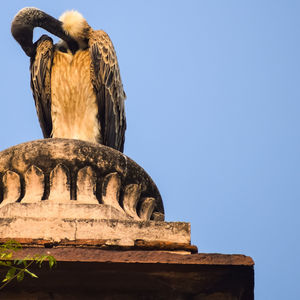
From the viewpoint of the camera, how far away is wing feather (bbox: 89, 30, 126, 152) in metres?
9.65

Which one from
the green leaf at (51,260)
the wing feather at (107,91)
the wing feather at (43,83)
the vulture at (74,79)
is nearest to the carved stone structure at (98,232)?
the green leaf at (51,260)

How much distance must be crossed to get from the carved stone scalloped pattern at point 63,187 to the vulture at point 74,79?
1.72m

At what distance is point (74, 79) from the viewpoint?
1001 centimetres

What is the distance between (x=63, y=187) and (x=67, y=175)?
12cm

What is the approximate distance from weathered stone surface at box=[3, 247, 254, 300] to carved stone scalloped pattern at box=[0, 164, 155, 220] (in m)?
1.28

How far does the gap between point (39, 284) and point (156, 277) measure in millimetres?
808

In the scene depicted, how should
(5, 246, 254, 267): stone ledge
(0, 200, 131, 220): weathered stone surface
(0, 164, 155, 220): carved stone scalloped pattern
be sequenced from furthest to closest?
(0, 164, 155, 220): carved stone scalloped pattern < (0, 200, 131, 220): weathered stone surface < (5, 246, 254, 267): stone ledge

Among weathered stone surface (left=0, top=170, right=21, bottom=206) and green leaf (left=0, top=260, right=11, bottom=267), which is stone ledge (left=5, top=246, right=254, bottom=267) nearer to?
green leaf (left=0, top=260, right=11, bottom=267)

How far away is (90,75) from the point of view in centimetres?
1011

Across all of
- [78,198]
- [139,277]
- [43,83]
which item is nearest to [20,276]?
[139,277]

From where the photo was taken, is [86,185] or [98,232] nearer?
[98,232]

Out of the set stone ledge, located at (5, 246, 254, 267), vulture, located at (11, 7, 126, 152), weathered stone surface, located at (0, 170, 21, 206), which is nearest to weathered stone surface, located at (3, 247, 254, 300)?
stone ledge, located at (5, 246, 254, 267)

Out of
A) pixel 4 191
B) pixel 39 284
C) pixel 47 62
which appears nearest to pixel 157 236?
pixel 39 284

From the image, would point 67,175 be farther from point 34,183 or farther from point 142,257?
point 142,257
